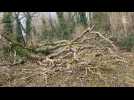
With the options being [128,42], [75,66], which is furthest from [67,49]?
[128,42]

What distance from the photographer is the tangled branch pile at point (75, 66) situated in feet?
8.87

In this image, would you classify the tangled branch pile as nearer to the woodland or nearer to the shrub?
the woodland

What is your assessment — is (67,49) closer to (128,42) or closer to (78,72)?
(78,72)

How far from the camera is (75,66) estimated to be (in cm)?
274

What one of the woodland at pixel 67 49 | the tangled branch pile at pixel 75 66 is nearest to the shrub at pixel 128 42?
the woodland at pixel 67 49

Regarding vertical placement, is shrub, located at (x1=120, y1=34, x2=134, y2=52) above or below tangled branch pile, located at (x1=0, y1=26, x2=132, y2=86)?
above

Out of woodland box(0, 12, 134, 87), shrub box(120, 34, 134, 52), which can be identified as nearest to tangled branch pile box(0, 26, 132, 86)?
woodland box(0, 12, 134, 87)

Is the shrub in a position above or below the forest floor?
above

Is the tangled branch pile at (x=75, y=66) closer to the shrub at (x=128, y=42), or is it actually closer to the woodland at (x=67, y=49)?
the woodland at (x=67, y=49)

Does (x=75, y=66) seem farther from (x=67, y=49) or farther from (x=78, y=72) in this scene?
(x=67, y=49)

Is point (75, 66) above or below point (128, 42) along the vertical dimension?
below

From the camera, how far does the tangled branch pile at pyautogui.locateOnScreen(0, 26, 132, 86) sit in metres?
2.70
